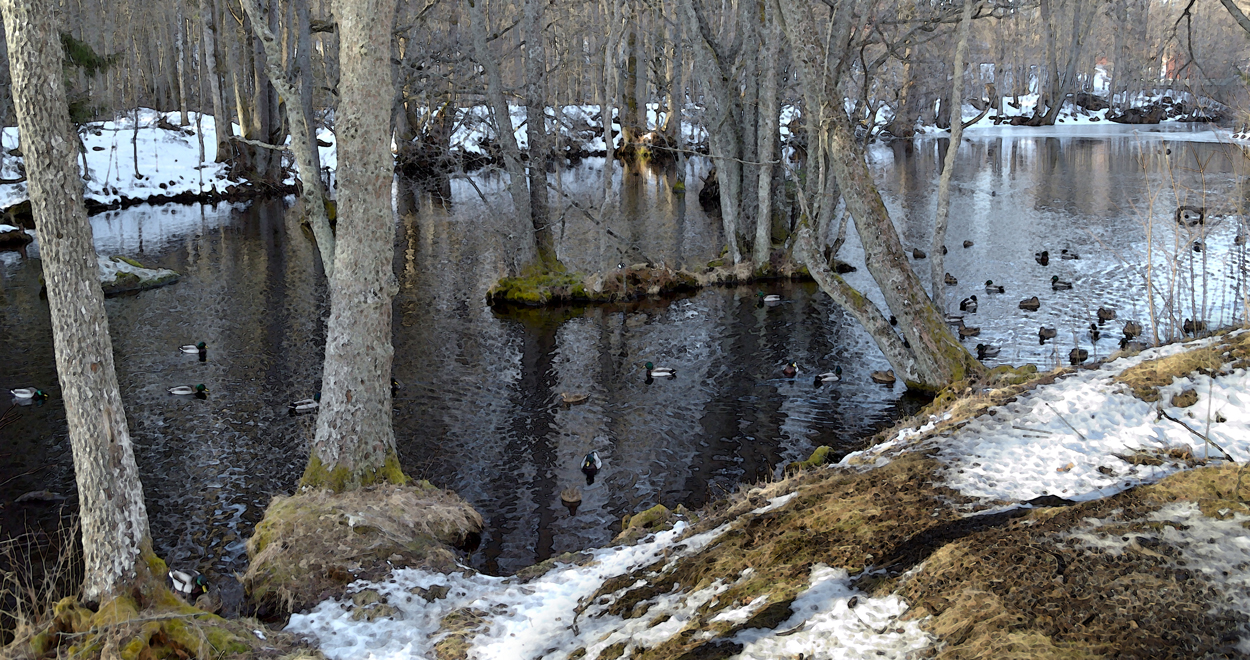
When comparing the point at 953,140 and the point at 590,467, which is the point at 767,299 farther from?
the point at 590,467

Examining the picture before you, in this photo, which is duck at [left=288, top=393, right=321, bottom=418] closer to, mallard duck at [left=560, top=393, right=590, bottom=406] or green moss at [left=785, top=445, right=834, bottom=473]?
mallard duck at [left=560, top=393, right=590, bottom=406]

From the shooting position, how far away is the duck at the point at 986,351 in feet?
42.8

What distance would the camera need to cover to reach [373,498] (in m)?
7.86

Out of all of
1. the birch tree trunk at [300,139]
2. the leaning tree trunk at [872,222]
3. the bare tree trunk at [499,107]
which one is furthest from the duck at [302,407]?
the leaning tree trunk at [872,222]

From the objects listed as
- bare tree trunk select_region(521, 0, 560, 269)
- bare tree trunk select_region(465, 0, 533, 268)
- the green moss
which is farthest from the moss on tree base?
bare tree trunk select_region(521, 0, 560, 269)

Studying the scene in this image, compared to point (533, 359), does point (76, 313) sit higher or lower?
higher

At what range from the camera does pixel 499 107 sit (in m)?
17.1

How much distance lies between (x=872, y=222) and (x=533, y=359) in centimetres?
617

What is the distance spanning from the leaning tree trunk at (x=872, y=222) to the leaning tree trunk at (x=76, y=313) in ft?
26.2

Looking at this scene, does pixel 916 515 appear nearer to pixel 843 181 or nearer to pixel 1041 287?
pixel 843 181

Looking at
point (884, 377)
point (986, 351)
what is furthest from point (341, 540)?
point (986, 351)

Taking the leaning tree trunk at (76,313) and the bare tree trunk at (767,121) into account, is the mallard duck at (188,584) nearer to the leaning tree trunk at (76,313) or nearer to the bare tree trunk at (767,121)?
the leaning tree trunk at (76,313)

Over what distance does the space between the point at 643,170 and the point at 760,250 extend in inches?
971

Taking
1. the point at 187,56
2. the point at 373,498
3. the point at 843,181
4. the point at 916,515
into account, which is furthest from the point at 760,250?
the point at 187,56
